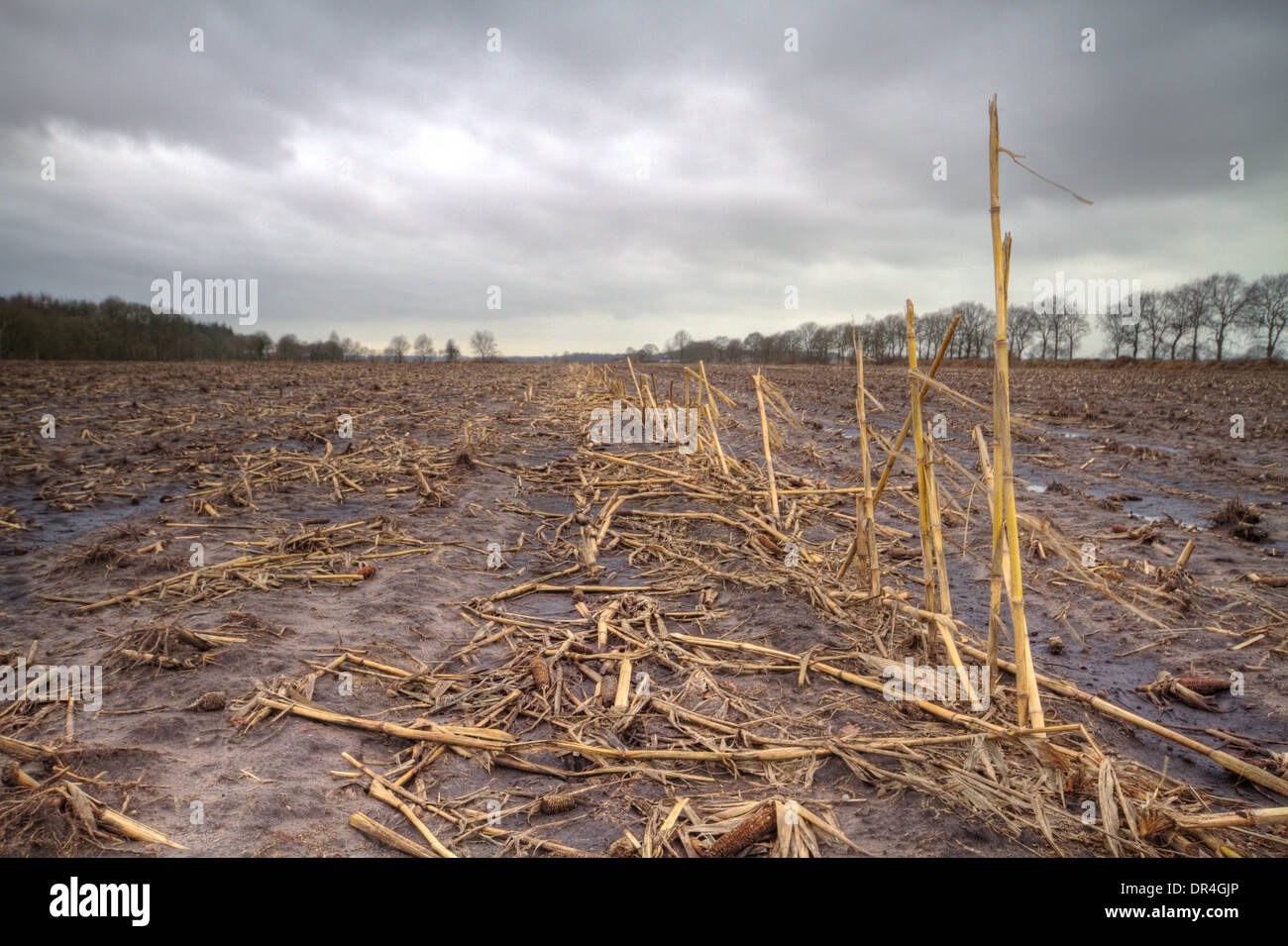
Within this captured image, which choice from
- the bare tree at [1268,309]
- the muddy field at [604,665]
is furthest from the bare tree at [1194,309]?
the muddy field at [604,665]

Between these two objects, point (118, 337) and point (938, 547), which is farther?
point (118, 337)

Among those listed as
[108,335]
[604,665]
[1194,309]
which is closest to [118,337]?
[108,335]

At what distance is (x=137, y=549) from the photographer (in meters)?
6.24

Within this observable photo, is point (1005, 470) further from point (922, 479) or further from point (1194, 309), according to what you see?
point (1194, 309)

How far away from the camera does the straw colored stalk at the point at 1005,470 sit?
9.96 ft

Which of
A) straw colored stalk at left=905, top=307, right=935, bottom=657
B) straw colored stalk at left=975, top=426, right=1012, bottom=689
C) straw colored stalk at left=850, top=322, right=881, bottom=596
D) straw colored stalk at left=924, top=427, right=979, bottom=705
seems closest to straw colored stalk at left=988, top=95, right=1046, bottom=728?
straw colored stalk at left=975, top=426, right=1012, bottom=689

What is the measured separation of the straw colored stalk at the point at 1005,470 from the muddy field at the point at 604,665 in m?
0.14

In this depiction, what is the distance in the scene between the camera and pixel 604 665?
4496mm

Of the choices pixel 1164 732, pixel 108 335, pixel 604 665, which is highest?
pixel 108 335

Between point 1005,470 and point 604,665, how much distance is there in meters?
2.77

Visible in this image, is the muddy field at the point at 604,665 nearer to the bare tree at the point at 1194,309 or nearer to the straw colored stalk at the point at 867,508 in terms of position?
the straw colored stalk at the point at 867,508
